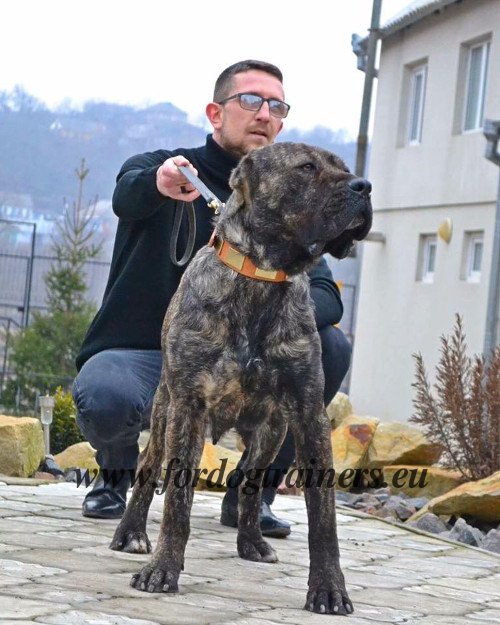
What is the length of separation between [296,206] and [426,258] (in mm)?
15542

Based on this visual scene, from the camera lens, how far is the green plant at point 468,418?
9.43 m

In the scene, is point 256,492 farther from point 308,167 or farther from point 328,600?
point 308,167

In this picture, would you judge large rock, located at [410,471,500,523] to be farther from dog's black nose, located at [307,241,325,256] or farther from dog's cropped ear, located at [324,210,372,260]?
dog's black nose, located at [307,241,325,256]

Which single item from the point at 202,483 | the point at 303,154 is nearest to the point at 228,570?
the point at 303,154

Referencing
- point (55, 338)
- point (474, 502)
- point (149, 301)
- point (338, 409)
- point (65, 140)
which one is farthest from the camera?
point (65, 140)

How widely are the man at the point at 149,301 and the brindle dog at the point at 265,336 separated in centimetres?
111

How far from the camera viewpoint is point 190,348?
16.6 feet

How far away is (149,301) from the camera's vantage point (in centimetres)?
656

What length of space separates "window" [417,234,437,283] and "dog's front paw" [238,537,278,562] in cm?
1449

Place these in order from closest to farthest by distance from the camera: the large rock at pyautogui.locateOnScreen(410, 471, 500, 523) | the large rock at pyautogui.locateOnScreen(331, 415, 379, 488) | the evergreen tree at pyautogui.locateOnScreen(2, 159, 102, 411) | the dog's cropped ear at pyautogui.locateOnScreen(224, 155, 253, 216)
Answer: the dog's cropped ear at pyautogui.locateOnScreen(224, 155, 253, 216)
the large rock at pyautogui.locateOnScreen(410, 471, 500, 523)
the large rock at pyautogui.locateOnScreen(331, 415, 379, 488)
the evergreen tree at pyautogui.locateOnScreen(2, 159, 102, 411)

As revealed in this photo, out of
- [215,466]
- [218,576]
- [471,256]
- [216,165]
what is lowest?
[218,576]

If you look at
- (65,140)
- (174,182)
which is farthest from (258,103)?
(65,140)

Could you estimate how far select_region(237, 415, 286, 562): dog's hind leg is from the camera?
5.82m

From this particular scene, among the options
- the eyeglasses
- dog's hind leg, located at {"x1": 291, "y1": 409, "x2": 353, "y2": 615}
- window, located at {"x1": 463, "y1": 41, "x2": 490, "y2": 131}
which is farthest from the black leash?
window, located at {"x1": 463, "y1": 41, "x2": 490, "y2": 131}
